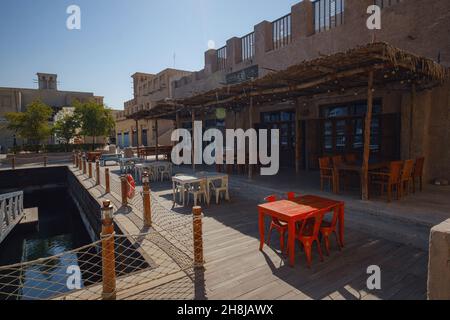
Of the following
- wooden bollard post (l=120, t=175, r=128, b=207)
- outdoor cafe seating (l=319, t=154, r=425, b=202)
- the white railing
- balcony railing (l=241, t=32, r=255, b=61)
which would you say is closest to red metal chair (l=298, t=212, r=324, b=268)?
outdoor cafe seating (l=319, t=154, r=425, b=202)

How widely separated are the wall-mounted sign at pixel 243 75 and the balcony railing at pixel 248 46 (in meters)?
0.74

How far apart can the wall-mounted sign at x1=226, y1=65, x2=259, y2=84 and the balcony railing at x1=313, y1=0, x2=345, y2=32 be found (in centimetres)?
360

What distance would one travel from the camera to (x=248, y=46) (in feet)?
47.9

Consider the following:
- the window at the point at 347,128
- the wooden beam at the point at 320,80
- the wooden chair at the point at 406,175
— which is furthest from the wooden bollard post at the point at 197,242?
the window at the point at 347,128

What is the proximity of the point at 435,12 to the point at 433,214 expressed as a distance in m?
6.14

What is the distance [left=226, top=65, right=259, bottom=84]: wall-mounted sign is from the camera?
13.9 m

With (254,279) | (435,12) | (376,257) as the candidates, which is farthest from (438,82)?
(254,279)

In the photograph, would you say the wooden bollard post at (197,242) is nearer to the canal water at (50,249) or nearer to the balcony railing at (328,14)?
the canal water at (50,249)

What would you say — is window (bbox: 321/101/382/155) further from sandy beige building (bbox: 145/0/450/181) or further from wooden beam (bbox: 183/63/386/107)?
wooden beam (bbox: 183/63/386/107)

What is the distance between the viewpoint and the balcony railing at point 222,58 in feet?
53.3

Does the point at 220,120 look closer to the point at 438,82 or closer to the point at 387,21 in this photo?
the point at 387,21

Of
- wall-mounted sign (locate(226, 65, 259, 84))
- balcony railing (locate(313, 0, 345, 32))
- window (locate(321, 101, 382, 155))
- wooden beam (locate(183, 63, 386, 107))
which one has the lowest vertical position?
window (locate(321, 101, 382, 155))

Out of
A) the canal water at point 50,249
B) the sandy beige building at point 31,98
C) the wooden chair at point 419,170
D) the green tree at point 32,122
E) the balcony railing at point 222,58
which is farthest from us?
the sandy beige building at point 31,98

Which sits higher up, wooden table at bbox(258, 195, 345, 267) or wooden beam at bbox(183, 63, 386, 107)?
wooden beam at bbox(183, 63, 386, 107)
